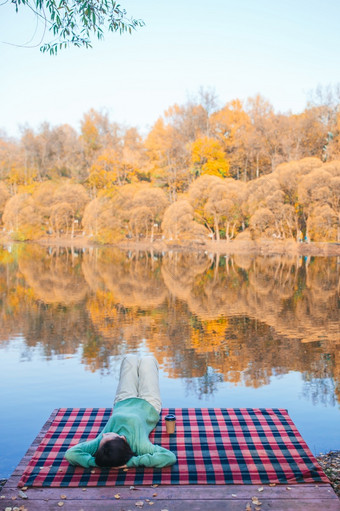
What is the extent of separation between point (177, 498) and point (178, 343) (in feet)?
16.7

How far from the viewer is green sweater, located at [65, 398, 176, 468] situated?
135 inches

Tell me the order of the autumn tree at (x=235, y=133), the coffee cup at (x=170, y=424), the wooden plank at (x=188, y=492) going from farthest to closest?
the autumn tree at (x=235, y=133)
the coffee cup at (x=170, y=424)
the wooden plank at (x=188, y=492)

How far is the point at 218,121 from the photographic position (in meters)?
47.5

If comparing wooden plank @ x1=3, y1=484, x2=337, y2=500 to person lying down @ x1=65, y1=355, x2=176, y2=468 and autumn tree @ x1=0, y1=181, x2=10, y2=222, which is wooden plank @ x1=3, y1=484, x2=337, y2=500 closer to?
person lying down @ x1=65, y1=355, x2=176, y2=468

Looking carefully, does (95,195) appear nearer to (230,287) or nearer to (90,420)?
(230,287)

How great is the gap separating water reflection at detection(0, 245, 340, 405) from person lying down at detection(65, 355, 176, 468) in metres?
1.55

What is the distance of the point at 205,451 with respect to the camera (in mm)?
3666

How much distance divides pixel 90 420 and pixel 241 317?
21.4ft

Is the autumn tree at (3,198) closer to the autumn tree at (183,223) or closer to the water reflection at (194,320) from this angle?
the autumn tree at (183,223)

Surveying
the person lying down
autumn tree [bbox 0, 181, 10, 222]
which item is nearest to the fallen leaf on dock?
the person lying down

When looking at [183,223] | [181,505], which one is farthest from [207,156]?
[181,505]

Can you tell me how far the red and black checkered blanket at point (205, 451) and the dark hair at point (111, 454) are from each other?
6 cm

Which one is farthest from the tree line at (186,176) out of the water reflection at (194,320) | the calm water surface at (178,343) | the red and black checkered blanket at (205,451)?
the red and black checkered blanket at (205,451)

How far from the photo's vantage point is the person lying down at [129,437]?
342 centimetres
